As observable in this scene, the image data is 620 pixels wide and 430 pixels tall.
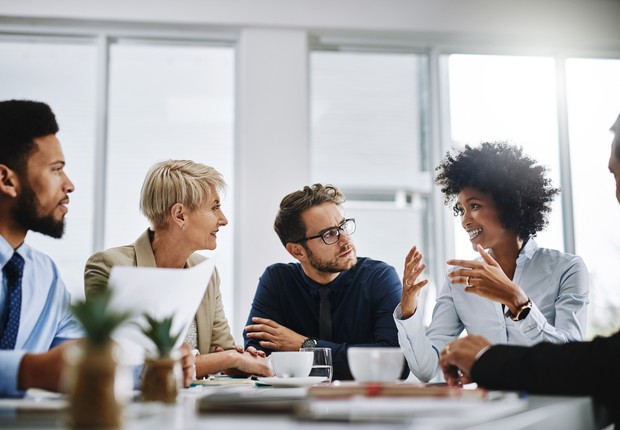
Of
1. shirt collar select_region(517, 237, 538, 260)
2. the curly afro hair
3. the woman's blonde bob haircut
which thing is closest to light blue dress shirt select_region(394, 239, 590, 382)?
shirt collar select_region(517, 237, 538, 260)

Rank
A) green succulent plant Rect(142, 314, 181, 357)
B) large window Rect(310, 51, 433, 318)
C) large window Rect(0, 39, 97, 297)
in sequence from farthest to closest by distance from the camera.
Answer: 1. large window Rect(310, 51, 433, 318)
2. large window Rect(0, 39, 97, 297)
3. green succulent plant Rect(142, 314, 181, 357)

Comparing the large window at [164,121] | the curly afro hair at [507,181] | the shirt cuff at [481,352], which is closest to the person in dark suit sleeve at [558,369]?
the shirt cuff at [481,352]

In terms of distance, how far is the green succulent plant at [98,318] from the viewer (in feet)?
2.72

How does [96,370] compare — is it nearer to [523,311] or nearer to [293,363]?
[293,363]

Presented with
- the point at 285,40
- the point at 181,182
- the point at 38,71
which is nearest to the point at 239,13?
the point at 285,40

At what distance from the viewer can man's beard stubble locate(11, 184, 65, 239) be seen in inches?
72.7

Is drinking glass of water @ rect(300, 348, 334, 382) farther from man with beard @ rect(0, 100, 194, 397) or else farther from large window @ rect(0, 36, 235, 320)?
large window @ rect(0, 36, 235, 320)

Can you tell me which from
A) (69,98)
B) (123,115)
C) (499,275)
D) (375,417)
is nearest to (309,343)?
(499,275)

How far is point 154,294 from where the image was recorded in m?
1.32

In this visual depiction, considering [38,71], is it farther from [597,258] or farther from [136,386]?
[597,258]

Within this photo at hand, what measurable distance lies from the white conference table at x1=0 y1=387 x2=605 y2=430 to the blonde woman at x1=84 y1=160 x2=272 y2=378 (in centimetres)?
152

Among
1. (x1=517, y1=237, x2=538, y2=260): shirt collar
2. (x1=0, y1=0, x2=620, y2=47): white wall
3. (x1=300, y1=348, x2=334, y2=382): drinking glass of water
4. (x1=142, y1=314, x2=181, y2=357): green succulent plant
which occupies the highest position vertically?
(x1=0, y1=0, x2=620, y2=47): white wall

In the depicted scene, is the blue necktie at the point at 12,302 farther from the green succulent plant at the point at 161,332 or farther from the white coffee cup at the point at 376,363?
the white coffee cup at the point at 376,363

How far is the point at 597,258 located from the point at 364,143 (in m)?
1.69
